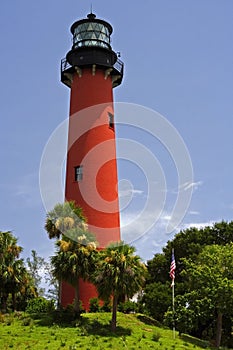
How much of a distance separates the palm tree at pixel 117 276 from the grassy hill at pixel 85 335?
1.46 metres

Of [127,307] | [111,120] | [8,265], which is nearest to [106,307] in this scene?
[127,307]

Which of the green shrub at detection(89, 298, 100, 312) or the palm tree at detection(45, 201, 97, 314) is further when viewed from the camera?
the green shrub at detection(89, 298, 100, 312)

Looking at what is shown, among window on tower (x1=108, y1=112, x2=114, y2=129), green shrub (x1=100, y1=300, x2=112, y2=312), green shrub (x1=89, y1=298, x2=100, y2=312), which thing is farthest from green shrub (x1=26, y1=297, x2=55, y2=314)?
window on tower (x1=108, y1=112, x2=114, y2=129)

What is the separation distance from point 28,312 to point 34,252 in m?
29.4

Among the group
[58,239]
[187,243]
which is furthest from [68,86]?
[187,243]

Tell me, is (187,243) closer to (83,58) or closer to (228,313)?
(228,313)

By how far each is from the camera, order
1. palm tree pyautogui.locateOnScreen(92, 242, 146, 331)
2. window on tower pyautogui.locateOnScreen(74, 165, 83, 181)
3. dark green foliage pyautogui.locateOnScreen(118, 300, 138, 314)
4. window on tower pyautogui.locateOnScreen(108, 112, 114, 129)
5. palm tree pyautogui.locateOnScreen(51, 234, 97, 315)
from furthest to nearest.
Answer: window on tower pyautogui.locateOnScreen(108, 112, 114, 129) < window on tower pyautogui.locateOnScreen(74, 165, 83, 181) < dark green foliage pyautogui.locateOnScreen(118, 300, 138, 314) < palm tree pyautogui.locateOnScreen(51, 234, 97, 315) < palm tree pyautogui.locateOnScreen(92, 242, 146, 331)

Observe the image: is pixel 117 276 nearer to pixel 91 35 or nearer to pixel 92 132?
pixel 92 132

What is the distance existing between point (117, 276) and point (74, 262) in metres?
3.13

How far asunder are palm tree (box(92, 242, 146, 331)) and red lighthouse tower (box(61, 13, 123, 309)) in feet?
15.2

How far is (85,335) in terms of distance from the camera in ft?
94.6

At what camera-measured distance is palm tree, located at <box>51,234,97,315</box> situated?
31.9 metres

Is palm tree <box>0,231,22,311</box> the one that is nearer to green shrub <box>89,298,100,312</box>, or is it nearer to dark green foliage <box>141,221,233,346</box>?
green shrub <box>89,298,100,312</box>

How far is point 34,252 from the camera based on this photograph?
64750 millimetres
